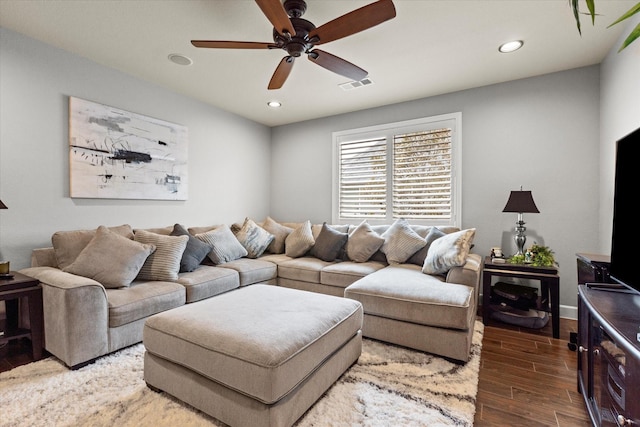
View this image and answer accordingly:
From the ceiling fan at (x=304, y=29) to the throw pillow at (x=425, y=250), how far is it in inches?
73.5

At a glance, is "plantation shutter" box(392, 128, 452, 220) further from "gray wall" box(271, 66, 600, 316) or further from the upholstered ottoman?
the upholstered ottoman

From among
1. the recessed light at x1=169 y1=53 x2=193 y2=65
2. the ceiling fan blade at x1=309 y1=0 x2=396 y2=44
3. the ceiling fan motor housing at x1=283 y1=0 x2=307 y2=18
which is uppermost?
the recessed light at x1=169 y1=53 x2=193 y2=65

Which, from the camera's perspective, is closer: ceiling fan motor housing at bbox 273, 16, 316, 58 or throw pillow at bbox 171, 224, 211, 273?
ceiling fan motor housing at bbox 273, 16, 316, 58

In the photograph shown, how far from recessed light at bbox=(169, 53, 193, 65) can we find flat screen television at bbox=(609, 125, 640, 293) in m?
3.32

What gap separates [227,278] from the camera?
10.2ft

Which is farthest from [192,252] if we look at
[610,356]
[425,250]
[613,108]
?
[613,108]

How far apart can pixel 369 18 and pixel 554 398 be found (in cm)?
253

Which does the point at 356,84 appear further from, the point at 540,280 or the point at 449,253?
the point at 540,280

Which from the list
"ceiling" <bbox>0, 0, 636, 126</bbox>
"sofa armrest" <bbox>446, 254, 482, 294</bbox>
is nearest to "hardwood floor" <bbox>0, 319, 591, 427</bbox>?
"sofa armrest" <bbox>446, 254, 482, 294</bbox>

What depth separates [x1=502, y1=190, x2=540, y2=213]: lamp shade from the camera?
9.77 ft

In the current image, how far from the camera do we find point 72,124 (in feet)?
9.37

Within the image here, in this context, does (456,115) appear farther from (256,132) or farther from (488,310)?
(256,132)

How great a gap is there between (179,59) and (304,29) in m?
1.52

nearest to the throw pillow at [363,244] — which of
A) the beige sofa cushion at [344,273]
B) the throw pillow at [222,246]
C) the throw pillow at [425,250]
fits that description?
the beige sofa cushion at [344,273]
